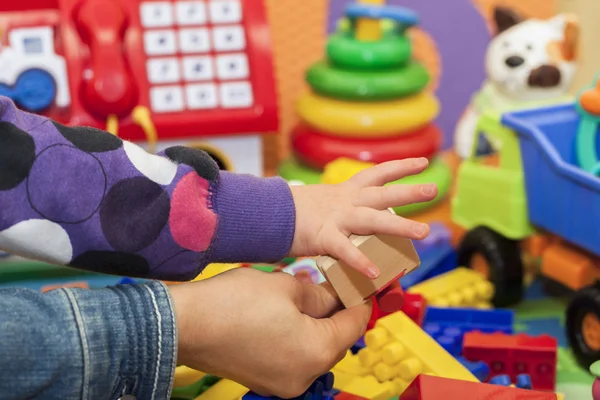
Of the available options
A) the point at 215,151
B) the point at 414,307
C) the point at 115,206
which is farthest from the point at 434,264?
the point at 115,206

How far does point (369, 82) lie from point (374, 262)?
0.52 m

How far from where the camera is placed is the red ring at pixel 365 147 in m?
0.99

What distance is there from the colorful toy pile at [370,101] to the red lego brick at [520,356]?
33cm

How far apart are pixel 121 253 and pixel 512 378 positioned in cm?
36

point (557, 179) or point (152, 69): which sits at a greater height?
point (152, 69)

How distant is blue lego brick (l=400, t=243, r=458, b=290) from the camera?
84cm

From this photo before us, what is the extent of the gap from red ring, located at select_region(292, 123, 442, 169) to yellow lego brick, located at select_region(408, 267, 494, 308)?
0.20 metres

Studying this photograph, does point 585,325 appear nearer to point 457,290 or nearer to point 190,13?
→ point 457,290

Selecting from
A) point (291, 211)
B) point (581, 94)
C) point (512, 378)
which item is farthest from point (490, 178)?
point (291, 211)

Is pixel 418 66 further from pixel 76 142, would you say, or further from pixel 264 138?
pixel 76 142

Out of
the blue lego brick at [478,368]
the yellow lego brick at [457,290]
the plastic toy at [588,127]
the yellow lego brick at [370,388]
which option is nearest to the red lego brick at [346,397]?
the yellow lego brick at [370,388]

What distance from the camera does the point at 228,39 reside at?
896mm

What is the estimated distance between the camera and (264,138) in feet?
3.87

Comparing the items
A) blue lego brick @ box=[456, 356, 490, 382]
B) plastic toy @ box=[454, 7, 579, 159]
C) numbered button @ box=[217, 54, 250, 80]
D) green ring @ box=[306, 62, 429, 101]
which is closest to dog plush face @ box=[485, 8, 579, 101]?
plastic toy @ box=[454, 7, 579, 159]
